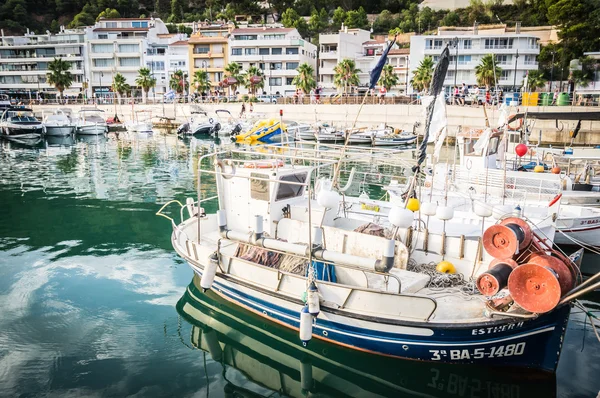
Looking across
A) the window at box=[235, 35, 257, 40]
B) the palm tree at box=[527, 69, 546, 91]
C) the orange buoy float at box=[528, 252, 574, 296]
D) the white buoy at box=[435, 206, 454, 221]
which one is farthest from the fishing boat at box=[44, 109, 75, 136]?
the orange buoy float at box=[528, 252, 574, 296]

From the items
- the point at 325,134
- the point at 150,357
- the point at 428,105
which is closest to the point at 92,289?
the point at 150,357

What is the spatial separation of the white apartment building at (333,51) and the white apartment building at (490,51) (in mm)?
13417

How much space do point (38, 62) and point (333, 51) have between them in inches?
A: 2153

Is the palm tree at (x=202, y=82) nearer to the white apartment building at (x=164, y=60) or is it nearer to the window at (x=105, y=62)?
the white apartment building at (x=164, y=60)

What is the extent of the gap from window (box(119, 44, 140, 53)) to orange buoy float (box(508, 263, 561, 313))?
8954cm

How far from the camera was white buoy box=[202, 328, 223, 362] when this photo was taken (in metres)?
10.4

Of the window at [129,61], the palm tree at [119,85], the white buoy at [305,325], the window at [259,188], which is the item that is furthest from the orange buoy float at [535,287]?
the window at [129,61]

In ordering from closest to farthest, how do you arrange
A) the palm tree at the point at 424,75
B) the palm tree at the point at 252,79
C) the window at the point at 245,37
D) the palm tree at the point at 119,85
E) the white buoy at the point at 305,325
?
the white buoy at the point at 305,325, the palm tree at the point at 424,75, the palm tree at the point at 252,79, the palm tree at the point at 119,85, the window at the point at 245,37

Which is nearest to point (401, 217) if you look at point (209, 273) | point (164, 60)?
point (209, 273)

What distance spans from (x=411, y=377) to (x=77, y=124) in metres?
58.6

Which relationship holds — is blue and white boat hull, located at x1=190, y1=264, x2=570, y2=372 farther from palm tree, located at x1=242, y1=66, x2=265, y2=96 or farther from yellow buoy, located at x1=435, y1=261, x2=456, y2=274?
palm tree, located at x1=242, y1=66, x2=265, y2=96

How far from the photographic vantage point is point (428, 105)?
12.6m

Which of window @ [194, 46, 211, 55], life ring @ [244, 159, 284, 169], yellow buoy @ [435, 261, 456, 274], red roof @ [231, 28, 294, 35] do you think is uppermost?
red roof @ [231, 28, 294, 35]

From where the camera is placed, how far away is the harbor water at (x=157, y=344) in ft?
29.9
